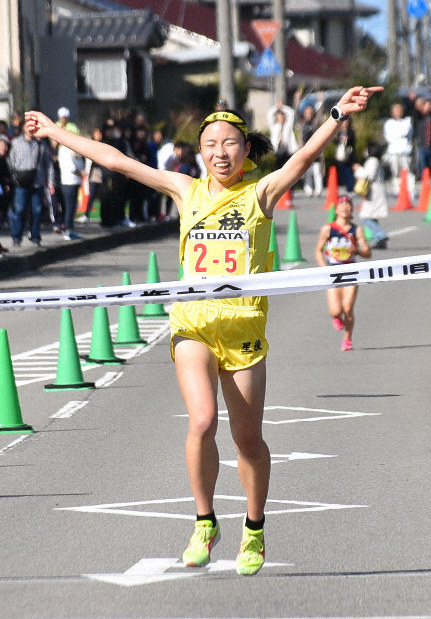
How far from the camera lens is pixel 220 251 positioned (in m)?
6.37

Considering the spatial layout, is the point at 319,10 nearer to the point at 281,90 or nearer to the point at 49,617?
the point at 281,90

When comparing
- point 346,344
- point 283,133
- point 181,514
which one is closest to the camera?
point 181,514

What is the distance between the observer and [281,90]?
44.3 metres

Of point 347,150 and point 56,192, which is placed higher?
point 347,150

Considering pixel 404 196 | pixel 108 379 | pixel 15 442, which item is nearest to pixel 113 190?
pixel 404 196

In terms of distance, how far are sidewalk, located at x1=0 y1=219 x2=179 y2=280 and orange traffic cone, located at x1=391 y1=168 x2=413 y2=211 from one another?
5057 millimetres

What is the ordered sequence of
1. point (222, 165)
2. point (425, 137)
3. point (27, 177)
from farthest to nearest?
point (425, 137), point (27, 177), point (222, 165)

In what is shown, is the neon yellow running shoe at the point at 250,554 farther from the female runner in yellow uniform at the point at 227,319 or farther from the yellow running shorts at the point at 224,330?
the yellow running shorts at the point at 224,330

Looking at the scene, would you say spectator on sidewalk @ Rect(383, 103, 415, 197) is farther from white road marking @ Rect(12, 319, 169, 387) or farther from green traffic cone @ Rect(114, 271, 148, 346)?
green traffic cone @ Rect(114, 271, 148, 346)

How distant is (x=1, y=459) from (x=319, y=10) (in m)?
83.1

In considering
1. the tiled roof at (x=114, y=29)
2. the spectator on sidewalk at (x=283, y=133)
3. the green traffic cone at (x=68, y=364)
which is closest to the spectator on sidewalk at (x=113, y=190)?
the spectator on sidewalk at (x=283, y=133)

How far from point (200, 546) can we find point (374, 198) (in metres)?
17.8

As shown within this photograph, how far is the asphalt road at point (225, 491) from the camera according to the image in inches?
239

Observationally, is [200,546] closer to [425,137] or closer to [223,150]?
[223,150]
